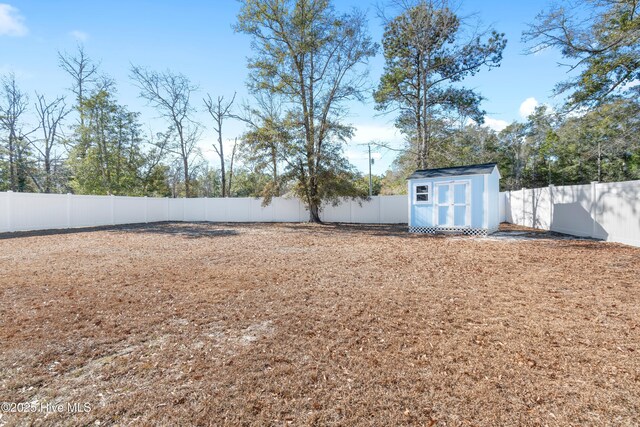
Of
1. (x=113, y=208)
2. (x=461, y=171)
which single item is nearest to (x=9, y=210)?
(x=113, y=208)

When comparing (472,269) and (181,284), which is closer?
(181,284)

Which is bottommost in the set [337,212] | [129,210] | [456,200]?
[337,212]

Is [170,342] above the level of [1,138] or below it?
below

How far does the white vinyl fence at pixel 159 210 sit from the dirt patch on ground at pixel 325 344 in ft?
27.6

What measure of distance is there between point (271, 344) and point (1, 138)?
87.5 ft

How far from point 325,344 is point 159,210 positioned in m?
18.3

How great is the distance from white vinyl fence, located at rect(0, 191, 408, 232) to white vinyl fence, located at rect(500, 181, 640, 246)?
5.83 metres

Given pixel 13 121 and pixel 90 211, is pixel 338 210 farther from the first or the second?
pixel 13 121

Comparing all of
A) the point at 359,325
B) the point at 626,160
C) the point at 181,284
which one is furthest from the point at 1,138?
the point at 626,160

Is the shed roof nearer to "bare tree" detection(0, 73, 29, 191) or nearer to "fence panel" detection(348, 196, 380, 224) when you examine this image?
"fence panel" detection(348, 196, 380, 224)

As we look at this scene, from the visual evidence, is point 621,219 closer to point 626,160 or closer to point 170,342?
point 170,342

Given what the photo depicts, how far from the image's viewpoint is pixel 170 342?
2777 mm

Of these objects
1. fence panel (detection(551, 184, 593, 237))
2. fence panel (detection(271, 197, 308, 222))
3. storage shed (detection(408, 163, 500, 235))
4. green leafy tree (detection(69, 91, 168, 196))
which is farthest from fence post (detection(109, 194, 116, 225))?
fence panel (detection(551, 184, 593, 237))

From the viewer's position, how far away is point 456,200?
10.4 m
